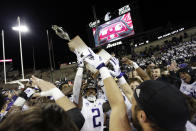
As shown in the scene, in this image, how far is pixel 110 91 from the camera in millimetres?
1278

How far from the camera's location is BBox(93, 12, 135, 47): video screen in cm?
1420

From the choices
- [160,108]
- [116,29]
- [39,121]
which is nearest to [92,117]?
[160,108]

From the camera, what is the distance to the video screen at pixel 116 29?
559 inches

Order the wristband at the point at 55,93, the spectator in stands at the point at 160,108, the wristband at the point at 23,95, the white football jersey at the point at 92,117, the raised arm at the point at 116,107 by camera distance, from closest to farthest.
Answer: the spectator in stands at the point at 160,108 < the raised arm at the point at 116,107 < the wristband at the point at 55,93 < the wristband at the point at 23,95 < the white football jersey at the point at 92,117

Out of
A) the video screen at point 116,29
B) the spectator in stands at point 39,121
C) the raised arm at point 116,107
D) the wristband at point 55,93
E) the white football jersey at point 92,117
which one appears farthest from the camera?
the video screen at point 116,29

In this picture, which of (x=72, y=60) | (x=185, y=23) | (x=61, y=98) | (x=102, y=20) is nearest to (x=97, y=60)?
(x=61, y=98)

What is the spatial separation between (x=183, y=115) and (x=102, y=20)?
1639 centimetres

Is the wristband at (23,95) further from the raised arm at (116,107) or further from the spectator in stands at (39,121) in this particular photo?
the spectator in stands at (39,121)

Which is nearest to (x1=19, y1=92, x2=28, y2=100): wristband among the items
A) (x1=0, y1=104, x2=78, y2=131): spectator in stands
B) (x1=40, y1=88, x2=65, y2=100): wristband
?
(x1=40, y1=88, x2=65, y2=100): wristband

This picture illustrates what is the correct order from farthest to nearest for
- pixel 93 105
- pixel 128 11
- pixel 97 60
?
pixel 128 11
pixel 93 105
pixel 97 60

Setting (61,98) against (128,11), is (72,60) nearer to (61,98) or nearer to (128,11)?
(128,11)

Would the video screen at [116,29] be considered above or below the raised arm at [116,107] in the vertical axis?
above

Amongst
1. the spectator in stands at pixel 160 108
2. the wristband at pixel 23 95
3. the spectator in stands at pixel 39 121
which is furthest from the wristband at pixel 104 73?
the wristband at pixel 23 95

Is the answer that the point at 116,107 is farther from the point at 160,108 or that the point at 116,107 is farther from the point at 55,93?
the point at 55,93
